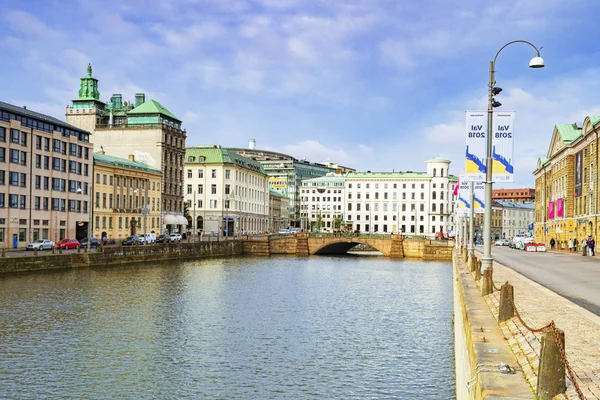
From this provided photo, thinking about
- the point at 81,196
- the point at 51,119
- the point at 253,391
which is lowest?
the point at 253,391

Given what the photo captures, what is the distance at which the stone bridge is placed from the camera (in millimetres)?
117750

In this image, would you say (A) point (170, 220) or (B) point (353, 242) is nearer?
(B) point (353, 242)

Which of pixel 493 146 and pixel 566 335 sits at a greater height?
pixel 493 146

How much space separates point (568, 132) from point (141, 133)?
80.3 metres

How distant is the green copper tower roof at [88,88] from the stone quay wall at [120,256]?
140ft

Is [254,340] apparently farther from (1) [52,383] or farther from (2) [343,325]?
(1) [52,383]

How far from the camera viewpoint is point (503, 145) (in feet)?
91.4

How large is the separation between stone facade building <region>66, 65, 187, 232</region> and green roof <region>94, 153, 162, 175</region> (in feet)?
12.0

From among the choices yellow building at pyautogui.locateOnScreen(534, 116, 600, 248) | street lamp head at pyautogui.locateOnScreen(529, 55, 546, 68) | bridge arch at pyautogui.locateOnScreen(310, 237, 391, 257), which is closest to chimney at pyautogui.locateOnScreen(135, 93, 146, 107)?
bridge arch at pyautogui.locateOnScreen(310, 237, 391, 257)

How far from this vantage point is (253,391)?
23.0 metres

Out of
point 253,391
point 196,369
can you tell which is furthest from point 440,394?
point 196,369

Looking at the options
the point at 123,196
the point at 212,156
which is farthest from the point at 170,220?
the point at 212,156

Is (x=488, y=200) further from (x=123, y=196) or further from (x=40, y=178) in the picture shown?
(x=123, y=196)

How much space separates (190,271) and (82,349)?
4651 centimetres
